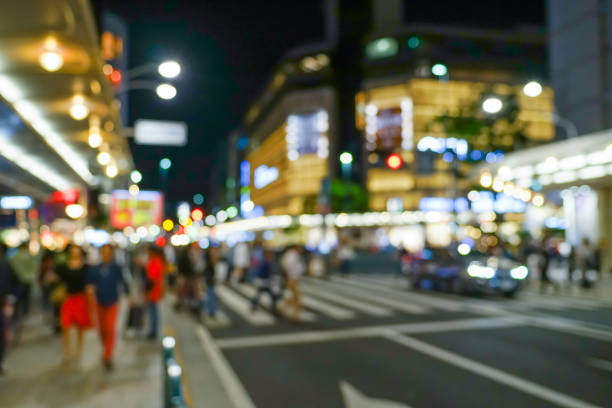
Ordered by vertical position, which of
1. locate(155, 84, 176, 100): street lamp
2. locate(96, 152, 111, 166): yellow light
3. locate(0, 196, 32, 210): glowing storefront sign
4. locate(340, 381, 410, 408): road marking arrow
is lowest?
locate(340, 381, 410, 408): road marking arrow

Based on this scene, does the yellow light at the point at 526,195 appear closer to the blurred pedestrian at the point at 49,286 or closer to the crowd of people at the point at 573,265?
the crowd of people at the point at 573,265

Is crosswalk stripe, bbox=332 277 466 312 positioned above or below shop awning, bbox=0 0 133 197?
below

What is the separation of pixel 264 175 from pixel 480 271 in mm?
96080

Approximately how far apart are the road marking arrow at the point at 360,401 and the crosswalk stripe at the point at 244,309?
5.90 meters

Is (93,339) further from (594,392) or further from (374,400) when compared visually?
(594,392)

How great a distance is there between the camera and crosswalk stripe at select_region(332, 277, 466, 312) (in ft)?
50.5

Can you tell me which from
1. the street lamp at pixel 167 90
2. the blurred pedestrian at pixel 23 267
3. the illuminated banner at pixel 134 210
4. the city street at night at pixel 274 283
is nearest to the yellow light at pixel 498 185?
the city street at night at pixel 274 283

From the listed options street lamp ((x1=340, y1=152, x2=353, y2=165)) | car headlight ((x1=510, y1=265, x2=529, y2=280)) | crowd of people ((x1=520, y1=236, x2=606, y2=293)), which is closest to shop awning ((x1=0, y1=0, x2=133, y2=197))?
street lamp ((x1=340, y1=152, x2=353, y2=165))

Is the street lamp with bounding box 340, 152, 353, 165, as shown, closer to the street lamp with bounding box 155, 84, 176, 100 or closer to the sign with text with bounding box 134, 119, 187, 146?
the sign with text with bounding box 134, 119, 187, 146

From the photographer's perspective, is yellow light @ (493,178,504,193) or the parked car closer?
the parked car

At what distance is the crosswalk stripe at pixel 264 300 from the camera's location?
13445 mm

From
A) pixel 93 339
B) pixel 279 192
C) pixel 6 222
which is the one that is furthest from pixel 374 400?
pixel 279 192

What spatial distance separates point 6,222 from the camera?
54.7 ft

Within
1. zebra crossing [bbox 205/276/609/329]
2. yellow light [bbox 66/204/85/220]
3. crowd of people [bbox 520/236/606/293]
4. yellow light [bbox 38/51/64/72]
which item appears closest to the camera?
yellow light [bbox 38/51/64/72]
